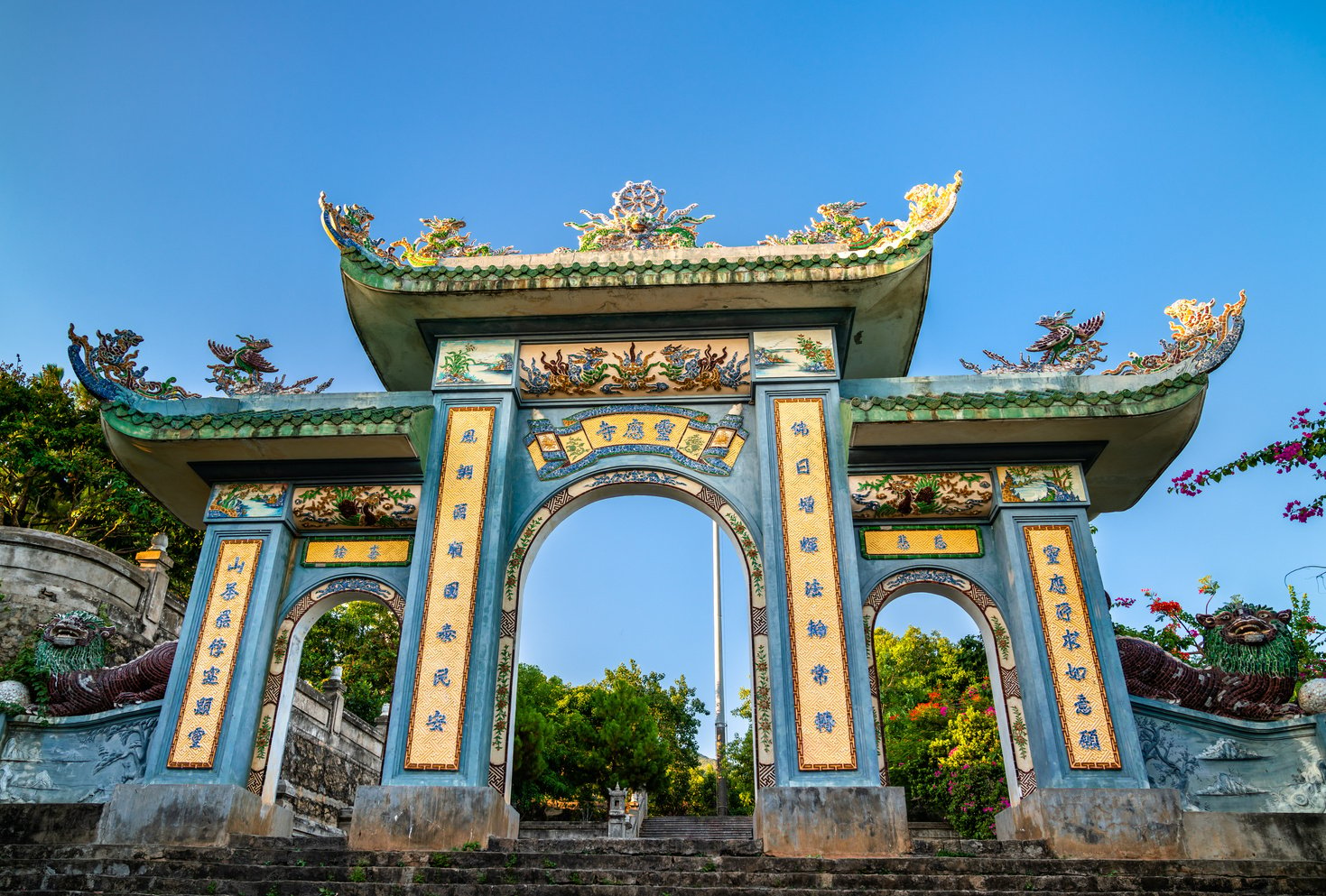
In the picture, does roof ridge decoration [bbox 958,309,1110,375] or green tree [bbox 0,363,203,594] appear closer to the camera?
roof ridge decoration [bbox 958,309,1110,375]

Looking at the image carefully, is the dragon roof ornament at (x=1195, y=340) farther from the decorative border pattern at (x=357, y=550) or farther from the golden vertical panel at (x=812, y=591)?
the decorative border pattern at (x=357, y=550)

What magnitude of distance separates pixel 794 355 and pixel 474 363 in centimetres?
319

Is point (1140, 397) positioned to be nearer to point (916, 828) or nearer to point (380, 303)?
point (380, 303)

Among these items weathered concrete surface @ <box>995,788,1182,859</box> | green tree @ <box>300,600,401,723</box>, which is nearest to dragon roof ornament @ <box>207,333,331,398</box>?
weathered concrete surface @ <box>995,788,1182,859</box>

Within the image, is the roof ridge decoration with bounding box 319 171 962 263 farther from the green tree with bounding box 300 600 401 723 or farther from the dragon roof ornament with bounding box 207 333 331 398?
the green tree with bounding box 300 600 401 723

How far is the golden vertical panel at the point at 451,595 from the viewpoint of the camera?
750 cm

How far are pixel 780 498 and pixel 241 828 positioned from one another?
5.26 meters

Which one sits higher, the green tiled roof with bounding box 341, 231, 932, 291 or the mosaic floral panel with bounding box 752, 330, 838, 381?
the green tiled roof with bounding box 341, 231, 932, 291

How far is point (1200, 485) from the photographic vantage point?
8422mm

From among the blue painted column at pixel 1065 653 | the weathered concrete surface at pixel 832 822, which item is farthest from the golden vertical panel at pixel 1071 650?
the weathered concrete surface at pixel 832 822

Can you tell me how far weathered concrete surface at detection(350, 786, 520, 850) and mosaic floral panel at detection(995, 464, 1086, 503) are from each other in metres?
5.30

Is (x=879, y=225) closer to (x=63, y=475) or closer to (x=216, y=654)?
(x=216, y=654)

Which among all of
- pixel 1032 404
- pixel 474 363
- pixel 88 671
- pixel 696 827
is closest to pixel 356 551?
pixel 474 363

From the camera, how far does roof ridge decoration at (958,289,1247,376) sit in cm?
838
